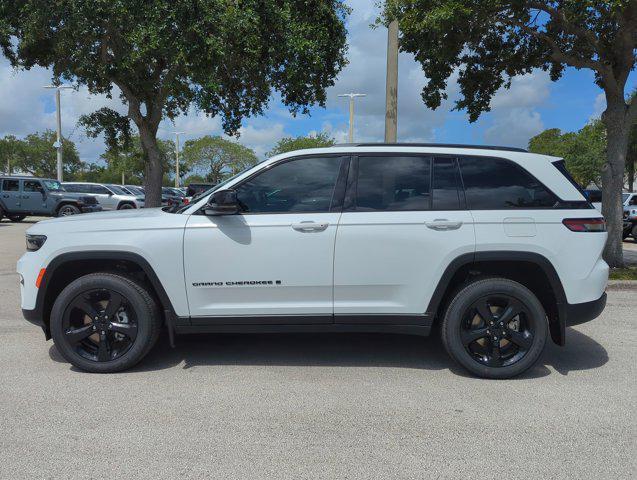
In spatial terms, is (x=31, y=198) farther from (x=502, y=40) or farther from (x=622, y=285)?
(x=622, y=285)

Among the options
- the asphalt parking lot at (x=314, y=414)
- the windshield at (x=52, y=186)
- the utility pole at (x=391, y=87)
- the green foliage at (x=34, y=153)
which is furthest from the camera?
the green foliage at (x=34, y=153)

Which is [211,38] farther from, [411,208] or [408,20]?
[411,208]

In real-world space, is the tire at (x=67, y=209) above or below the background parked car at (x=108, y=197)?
below

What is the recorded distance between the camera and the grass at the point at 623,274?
861 cm

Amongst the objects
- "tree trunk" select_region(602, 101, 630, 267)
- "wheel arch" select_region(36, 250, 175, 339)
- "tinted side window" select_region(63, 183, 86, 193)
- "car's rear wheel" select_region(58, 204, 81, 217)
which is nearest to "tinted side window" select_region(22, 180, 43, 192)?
"car's rear wheel" select_region(58, 204, 81, 217)

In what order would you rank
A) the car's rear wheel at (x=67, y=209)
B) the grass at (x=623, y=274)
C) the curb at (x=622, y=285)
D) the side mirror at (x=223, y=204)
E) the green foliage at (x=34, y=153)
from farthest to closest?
the green foliage at (x=34, y=153)
the car's rear wheel at (x=67, y=209)
the grass at (x=623, y=274)
the curb at (x=622, y=285)
the side mirror at (x=223, y=204)

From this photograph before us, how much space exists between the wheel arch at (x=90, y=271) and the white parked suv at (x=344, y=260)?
16mm

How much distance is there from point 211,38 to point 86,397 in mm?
8063

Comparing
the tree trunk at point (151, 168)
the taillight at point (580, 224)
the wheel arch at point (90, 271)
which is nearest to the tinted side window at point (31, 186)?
the tree trunk at point (151, 168)

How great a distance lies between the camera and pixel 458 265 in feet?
13.3

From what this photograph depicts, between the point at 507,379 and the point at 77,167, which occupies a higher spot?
the point at 77,167

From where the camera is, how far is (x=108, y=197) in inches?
956

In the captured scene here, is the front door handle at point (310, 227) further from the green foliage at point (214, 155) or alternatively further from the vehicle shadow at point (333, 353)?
the green foliage at point (214, 155)

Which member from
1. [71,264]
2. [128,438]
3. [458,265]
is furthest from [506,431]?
[71,264]
